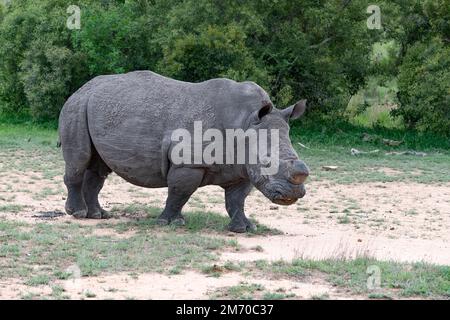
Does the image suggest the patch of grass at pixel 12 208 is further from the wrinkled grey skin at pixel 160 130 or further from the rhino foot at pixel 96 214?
the rhino foot at pixel 96 214

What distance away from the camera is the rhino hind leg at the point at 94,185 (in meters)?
11.0

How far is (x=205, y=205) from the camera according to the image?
40.5 feet

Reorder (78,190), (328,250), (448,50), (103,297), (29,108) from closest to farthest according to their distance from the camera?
1. (103,297)
2. (328,250)
3. (78,190)
4. (448,50)
5. (29,108)

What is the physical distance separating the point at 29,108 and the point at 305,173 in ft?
47.8

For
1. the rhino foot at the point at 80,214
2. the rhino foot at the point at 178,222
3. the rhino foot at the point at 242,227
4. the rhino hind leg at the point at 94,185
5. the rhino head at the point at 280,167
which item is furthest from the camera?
the rhino hind leg at the point at 94,185

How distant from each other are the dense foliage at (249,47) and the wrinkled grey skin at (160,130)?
7.35m

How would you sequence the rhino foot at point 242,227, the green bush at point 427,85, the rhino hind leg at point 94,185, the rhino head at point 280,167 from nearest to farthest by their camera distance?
the rhino head at point 280,167
the rhino foot at point 242,227
the rhino hind leg at point 94,185
the green bush at point 427,85

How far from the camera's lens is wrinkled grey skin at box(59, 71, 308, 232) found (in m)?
10.1

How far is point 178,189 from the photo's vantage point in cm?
1020

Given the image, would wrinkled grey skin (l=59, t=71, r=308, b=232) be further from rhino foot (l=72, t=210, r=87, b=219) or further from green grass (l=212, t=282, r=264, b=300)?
green grass (l=212, t=282, r=264, b=300)

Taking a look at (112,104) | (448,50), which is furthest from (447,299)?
(448,50)

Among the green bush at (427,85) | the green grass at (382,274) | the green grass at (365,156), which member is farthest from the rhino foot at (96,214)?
the green bush at (427,85)

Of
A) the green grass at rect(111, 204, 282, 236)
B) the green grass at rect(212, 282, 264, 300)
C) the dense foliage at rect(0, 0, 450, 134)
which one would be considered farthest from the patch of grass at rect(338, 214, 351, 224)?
the dense foliage at rect(0, 0, 450, 134)

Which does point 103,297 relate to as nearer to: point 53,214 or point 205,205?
point 53,214
